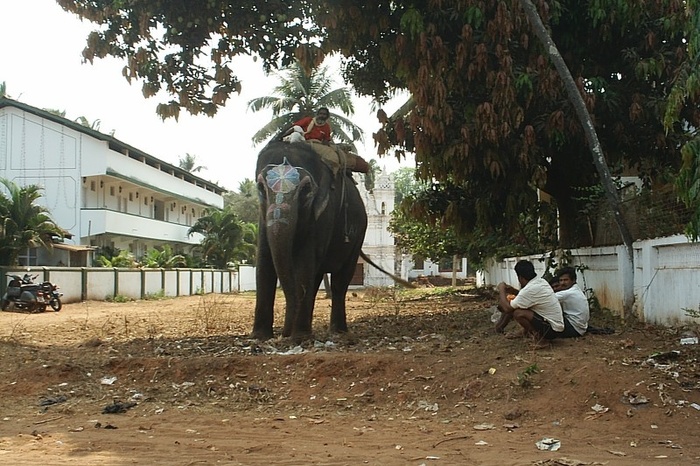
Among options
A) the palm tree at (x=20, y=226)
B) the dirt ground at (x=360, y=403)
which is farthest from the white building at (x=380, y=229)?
the dirt ground at (x=360, y=403)

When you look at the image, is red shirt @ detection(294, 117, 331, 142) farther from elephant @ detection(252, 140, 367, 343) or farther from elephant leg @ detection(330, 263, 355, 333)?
elephant leg @ detection(330, 263, 355, 333)

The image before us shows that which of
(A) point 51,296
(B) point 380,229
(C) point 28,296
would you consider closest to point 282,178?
(C) point 28,296

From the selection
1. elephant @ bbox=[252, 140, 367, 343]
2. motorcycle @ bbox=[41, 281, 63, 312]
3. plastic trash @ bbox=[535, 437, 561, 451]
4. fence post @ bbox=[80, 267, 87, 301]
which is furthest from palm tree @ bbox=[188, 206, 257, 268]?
plastic trash @ bbox=[535, 437, 561, 451]

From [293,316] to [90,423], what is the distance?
3.55 meters

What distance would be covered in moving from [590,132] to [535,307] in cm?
306

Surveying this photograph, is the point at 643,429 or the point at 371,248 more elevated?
the point at 371,248

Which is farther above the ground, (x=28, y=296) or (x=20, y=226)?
(x=20, y=226)

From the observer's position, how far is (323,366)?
7.75 metres

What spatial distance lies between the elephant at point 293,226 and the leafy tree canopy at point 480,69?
2279 millimetres

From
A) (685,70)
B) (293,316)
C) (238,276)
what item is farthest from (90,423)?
(238,276)

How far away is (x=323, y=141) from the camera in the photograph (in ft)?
35.7

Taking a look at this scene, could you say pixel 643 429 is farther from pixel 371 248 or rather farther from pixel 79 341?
pixel 371 248

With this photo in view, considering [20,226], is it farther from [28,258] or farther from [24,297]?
[28,258]

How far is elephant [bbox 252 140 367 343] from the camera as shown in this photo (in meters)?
9.07
